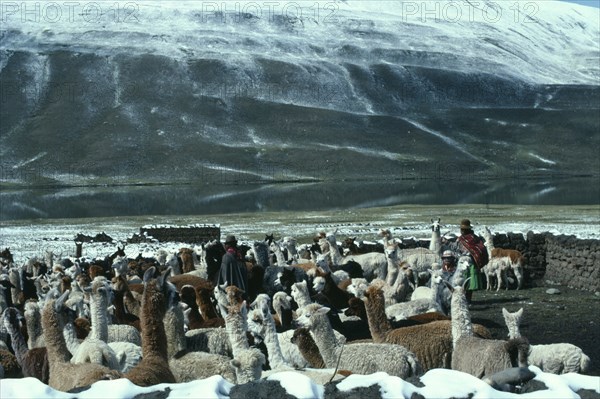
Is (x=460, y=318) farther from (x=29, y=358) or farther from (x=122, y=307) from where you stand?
(x=122, y=307)

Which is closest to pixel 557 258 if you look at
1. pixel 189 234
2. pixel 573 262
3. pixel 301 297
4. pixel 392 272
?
pixel 573 262

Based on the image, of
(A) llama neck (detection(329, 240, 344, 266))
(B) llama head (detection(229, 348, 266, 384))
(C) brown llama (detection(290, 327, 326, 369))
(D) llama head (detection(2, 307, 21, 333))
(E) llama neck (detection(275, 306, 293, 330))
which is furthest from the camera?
(A) llama neck (detection(329, 240, 344, 266))

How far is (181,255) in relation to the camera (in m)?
28.1

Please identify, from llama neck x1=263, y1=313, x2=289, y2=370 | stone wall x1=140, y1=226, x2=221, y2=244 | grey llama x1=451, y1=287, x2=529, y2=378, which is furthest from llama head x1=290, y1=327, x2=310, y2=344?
stone wall x1=140, y1=226, x2=221, y2=244

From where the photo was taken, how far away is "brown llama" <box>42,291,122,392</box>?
29.1ft

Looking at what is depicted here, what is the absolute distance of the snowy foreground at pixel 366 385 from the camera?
5.77 m

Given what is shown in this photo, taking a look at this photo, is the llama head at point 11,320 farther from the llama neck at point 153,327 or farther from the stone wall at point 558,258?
the stone wall at point 558,258

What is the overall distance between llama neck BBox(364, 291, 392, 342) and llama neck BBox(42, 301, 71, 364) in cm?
453

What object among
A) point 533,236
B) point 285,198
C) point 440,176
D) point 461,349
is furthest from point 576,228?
point 440,176

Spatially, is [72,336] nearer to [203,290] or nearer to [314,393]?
[203,290]

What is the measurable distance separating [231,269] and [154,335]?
9073 millimetres

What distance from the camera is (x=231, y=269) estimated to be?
19469 mm

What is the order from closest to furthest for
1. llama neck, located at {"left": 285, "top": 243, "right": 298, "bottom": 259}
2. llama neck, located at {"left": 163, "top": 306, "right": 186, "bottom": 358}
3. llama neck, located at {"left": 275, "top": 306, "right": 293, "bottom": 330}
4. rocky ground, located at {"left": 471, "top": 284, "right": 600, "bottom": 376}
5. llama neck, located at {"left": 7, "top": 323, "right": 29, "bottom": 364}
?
llama neck, located at {"left": 163, "top": 306, "right": 186, "bottom": 358}, llama neck, located at {"left": 7, "top": 323, "right": 29, "bottom": 364}, llama neck, located at {"left": 275, "top": 306, "right": 293, "bottom": 330}, rocky ground, located at {"left": 471, "top": 284, "right": 600, "bottom": 376}, llama neck, located at {"left": 285, "top": 243, "right": 298, "bottom": 259}

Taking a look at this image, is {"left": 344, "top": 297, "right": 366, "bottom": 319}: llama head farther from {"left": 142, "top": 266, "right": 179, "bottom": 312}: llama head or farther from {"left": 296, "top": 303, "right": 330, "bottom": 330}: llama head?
{"left": 142, "top": 266, "right": 179, "bottom": 312}: llama head
